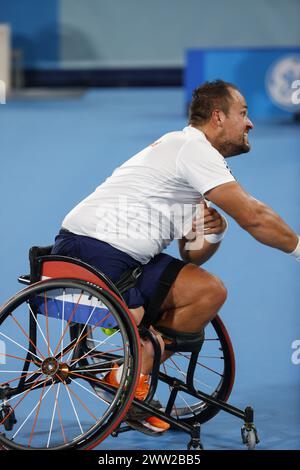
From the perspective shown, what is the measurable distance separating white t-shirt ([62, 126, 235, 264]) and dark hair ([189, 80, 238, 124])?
2.7 inches

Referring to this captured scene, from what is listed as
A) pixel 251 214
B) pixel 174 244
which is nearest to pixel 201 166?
pixel 251 214

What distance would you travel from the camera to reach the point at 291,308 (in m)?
5.32

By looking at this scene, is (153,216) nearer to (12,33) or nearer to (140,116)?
(140,116)

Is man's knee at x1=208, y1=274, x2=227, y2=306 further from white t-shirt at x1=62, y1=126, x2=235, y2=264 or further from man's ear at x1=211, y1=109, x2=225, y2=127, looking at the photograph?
man's ear at x1=211, y1=109, x2=225, y2=127

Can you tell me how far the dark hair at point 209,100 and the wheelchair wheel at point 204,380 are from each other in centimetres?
85

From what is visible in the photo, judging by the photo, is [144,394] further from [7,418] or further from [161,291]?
[7,418]

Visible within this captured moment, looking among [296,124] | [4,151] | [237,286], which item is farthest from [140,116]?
[237,286]

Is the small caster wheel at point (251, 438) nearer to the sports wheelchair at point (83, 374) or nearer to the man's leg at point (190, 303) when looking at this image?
the sports wheelchair at point (83, 374)

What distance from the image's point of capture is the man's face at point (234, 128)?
3.60 metres

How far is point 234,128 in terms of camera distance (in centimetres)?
361

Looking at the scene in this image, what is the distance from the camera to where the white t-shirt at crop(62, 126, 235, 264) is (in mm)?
3520

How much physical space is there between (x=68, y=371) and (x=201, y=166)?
917mm

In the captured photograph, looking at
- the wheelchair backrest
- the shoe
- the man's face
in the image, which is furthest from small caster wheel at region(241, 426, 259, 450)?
the man's face
